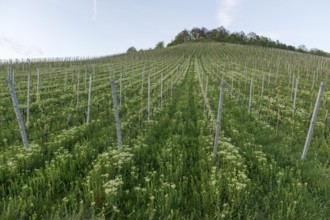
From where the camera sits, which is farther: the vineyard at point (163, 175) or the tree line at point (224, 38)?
the tree line at point (224, 38)

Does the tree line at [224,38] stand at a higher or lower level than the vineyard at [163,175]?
higher

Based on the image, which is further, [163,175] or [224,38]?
[224,38]

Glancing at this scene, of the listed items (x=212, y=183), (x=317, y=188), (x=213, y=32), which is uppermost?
(x=213, y=32)

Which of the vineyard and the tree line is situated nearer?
the vineyard

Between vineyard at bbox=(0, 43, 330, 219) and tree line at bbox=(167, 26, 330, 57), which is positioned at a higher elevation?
tree line at bbox=(167, 26, 330, 57)

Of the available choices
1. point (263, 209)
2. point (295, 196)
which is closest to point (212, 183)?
point (263, 209)

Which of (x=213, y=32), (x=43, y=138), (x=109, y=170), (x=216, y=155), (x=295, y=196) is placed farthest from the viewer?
(x=213, y=32)

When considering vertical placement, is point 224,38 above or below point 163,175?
above

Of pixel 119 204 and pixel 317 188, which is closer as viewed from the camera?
pixel 119 204

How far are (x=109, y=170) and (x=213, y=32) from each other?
493 feet

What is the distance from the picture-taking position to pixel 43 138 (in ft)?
23.8

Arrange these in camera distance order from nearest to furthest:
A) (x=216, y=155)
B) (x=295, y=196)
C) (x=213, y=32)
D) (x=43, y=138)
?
(x=295, y=196) < (x=216, y=155) < (x=43, y=138) < (x=213, y=32)

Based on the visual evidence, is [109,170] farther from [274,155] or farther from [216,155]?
[274,155]

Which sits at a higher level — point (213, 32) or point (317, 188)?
point (213, 32)
